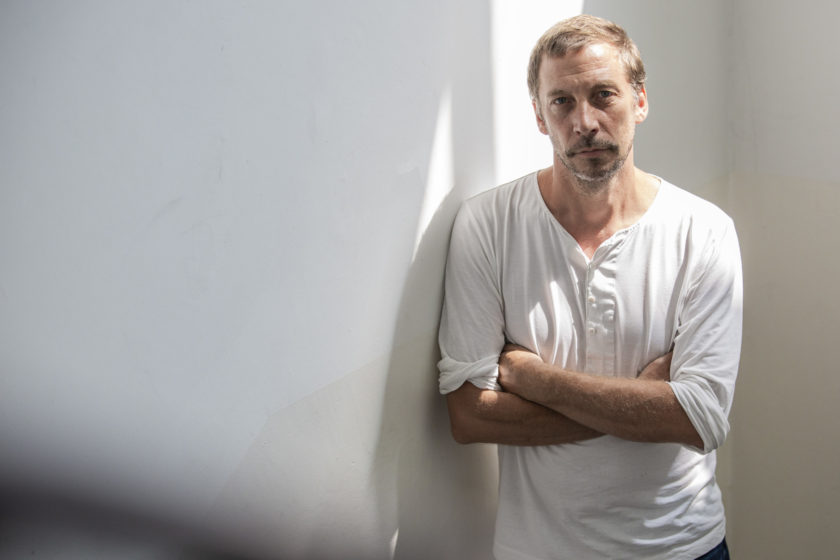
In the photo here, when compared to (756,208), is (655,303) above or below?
below

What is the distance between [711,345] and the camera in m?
1.76

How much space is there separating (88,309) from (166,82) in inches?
13.1

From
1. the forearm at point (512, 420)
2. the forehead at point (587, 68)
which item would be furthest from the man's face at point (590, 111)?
the forearm at point (512, 420)

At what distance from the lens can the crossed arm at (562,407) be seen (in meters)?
1.70

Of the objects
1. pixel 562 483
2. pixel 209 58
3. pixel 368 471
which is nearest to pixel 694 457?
pixel 562 483

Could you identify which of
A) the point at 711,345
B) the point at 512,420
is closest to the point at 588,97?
the point at 711,345

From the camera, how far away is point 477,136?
1922 millimetres

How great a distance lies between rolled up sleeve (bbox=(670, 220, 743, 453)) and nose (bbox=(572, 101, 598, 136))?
1.17ft

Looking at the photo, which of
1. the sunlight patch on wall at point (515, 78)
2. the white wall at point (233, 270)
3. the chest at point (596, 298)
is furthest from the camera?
the sunlight patch on wall at point (515, 78)

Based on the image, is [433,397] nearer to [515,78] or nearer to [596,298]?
[596,298]

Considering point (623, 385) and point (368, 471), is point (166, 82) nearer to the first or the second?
point (368, 471)

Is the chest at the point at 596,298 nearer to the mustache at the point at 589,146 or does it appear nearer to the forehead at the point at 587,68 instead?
the mustache at the point at 589,146

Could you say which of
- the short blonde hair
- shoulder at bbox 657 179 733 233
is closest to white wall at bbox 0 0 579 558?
the short blonde hair

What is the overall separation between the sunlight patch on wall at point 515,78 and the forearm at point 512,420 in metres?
0.53
